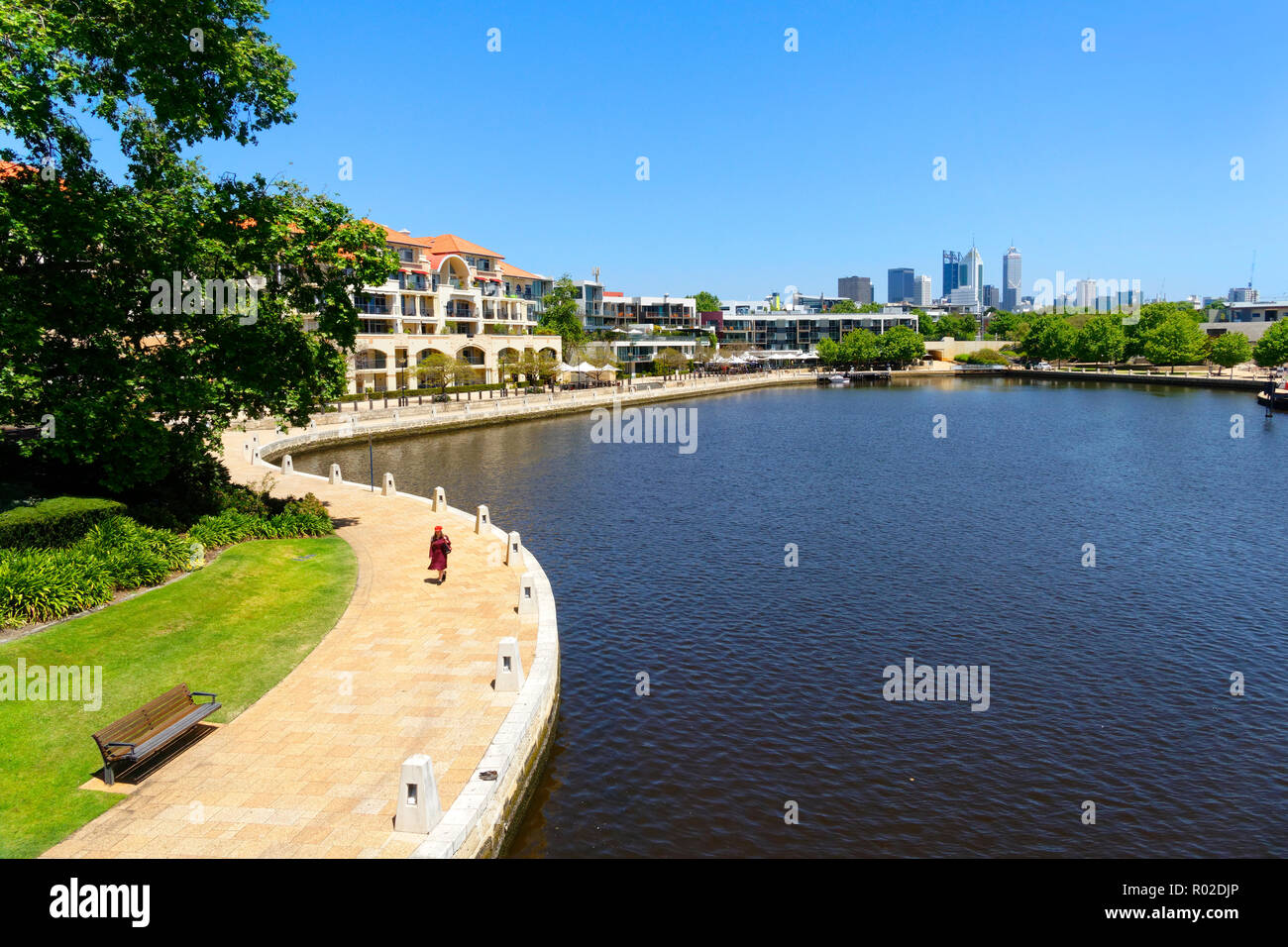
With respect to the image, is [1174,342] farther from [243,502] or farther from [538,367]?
[243,502]

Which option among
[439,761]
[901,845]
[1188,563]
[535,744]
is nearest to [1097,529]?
[1188,563]

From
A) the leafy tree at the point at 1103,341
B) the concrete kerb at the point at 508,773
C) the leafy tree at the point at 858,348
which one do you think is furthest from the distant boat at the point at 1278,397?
the concrete kerb at the point at 508,773

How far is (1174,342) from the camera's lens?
13912 cm

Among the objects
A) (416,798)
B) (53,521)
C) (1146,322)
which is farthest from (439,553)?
(1146,322)

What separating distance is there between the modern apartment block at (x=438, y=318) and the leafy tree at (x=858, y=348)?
77.3 meters

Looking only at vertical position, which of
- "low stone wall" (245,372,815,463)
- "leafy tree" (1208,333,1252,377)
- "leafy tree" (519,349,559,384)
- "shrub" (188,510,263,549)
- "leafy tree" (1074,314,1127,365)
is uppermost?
"leafy tree" (1074,314,1127,365)

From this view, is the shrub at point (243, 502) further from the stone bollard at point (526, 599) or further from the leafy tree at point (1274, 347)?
the leafy tree at point (1274, 347)

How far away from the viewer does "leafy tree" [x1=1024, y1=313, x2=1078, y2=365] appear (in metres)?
165

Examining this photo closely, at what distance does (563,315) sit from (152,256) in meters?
105

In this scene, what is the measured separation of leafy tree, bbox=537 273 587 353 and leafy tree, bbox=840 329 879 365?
204ft

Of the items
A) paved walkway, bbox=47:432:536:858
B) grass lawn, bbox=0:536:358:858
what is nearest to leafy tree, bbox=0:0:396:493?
grass lawn, bbox=0:536:358:858

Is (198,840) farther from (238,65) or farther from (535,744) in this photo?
(238,65)

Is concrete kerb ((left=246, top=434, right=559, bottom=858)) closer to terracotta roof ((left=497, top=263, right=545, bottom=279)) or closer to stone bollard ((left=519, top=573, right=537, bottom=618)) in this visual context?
stone bollard ((left=519, top=573, right=537, bottom=618))

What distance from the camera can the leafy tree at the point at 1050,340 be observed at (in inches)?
6491
